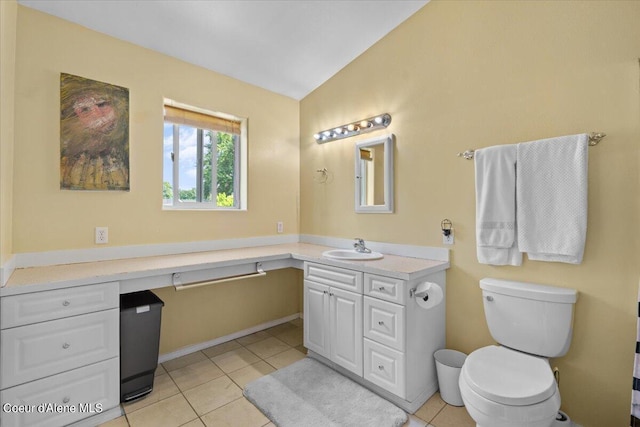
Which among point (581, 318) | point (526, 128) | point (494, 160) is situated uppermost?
point (526, 128)

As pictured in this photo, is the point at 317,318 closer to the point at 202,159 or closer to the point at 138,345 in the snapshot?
the point at 138,345

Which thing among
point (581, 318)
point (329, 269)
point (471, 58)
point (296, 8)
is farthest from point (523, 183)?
point (296, 8)

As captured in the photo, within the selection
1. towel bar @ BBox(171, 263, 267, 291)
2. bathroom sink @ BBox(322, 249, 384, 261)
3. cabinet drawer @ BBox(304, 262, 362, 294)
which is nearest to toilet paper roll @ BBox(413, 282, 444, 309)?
cabinet drawer @ BBox(304, 262, 362, 294)

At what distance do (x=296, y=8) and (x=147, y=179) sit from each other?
1.61m

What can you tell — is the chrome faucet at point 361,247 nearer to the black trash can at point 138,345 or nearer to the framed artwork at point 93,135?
the black trash can at point 138,345

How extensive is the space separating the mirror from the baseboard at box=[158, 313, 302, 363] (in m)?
1.42

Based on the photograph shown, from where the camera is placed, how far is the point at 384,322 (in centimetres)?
184

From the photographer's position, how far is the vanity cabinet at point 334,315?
6.57 feet

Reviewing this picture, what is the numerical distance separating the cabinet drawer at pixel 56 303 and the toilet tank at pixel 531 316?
84.3 inches

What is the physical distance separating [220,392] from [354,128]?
222 cm

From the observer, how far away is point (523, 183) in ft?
5.57

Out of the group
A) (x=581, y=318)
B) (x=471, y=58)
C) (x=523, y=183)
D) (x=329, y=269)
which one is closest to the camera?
(x=581, y=318)

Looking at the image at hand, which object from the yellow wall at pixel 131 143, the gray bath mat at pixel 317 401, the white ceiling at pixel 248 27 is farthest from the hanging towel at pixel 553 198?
the yellow wall at pixel 131 143

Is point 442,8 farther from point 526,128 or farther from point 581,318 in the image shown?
point 581,318
